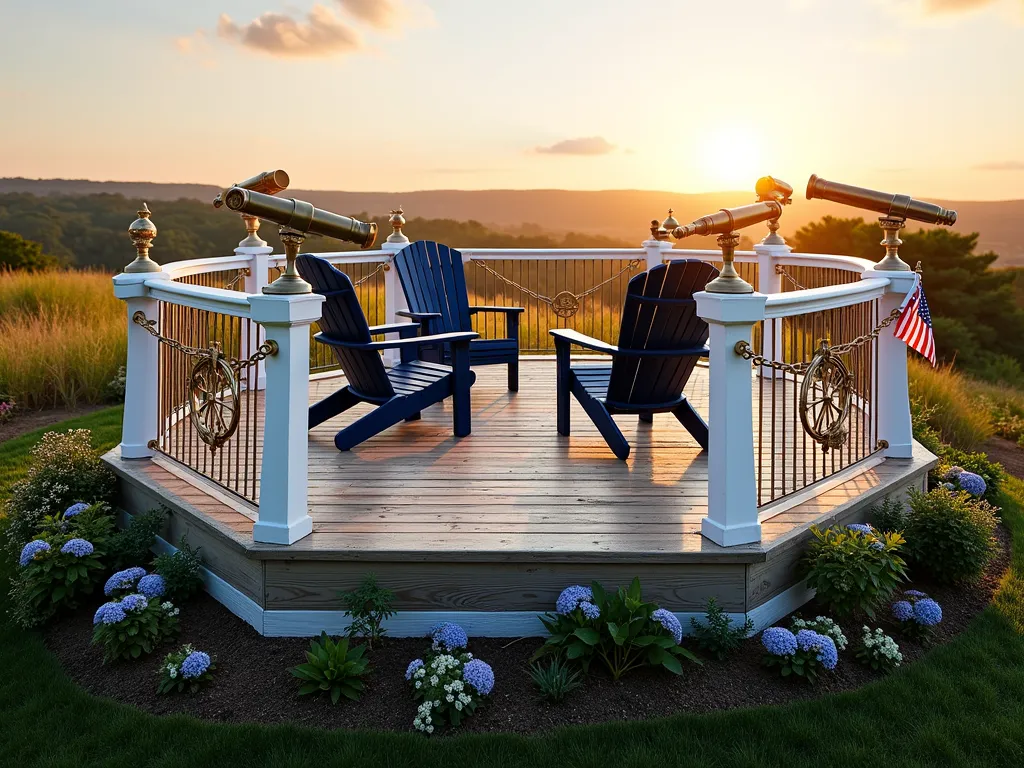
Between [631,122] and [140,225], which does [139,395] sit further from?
[631,122]

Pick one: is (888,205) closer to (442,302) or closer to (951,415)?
(442,302)

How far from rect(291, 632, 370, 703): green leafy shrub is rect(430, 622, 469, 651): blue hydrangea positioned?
32 centimetres

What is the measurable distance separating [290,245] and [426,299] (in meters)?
2.85

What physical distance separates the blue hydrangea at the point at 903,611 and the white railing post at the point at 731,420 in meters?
0.85

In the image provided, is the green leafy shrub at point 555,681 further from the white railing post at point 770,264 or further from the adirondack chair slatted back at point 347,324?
the white railing post at point 770,264

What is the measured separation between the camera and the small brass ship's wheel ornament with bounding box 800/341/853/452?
3.91m

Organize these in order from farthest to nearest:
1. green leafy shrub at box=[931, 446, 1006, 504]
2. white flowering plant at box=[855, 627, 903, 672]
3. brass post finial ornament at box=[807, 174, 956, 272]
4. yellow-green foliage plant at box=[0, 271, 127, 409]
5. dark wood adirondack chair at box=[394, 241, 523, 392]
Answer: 1. yellow-green foliage plant at box=[0, 271, 127, 409]
2. dark wood adirondack chair at box=[394, 241, 523, 392]
3. green leafy shrub at box=[931, 446, 1006, 504]
4. brass post finial ornament at box=[807, 174, 956, 272]
5. white flowering plant at box=[855, 627, 903, 672]

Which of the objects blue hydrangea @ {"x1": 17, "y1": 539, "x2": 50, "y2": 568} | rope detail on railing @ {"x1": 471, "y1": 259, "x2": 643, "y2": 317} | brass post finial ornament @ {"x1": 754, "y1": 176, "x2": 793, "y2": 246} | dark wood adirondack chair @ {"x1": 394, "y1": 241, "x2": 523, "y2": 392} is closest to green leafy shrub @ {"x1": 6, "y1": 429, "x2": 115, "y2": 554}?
blue hydrangea @ {"x1": 17, "y1": 539, "x2": 50, "y2": 568}

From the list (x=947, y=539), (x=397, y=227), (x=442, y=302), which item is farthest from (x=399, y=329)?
(x=947, y=539)

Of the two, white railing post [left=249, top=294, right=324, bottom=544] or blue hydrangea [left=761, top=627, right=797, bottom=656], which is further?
white railing post [left=249, top=294, right=324, bottom=544]

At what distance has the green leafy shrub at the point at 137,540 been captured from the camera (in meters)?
4.33

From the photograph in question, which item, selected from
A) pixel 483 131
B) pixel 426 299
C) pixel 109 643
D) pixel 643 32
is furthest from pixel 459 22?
pixel 109 643

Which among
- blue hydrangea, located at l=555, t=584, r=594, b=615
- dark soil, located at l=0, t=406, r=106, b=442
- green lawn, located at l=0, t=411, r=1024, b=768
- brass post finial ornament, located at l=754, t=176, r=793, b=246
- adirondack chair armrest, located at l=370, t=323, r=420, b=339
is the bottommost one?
green lawn, located at l=0, t=411, r=1024, b=768

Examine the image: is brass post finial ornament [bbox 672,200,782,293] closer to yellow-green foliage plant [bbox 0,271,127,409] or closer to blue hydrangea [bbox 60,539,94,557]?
blue hydrangea [bbox 60,539,94,557]
